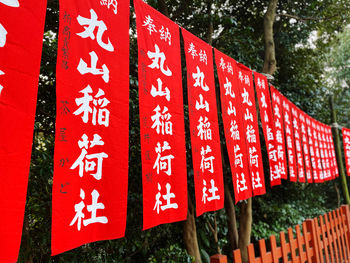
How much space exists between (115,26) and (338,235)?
4986 millimetres

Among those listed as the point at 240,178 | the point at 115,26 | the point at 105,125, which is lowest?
Result: the point at 240,178

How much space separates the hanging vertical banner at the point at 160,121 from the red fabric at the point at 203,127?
196 millimetres

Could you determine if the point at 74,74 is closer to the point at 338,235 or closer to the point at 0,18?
the point at 0,18

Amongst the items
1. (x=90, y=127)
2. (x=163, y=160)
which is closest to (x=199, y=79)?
(x=163, y=160)

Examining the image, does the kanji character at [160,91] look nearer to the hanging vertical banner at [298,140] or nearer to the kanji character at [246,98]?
the kanji character at [246,98]

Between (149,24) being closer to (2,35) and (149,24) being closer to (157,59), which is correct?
(157,59)

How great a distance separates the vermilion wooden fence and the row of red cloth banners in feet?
1.94

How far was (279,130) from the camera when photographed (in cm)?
426

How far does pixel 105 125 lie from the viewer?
1.71 meters

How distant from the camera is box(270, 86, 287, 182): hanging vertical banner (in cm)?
409

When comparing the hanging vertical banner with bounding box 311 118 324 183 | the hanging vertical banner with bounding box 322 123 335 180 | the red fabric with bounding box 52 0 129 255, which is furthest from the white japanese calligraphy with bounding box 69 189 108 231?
the hanging vertical banner with bounding box 322 123 335 180

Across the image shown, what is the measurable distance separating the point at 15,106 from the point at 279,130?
3.96 m

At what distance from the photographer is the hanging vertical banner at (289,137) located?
4.63m

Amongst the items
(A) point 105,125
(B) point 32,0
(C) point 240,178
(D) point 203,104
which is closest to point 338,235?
(C) point 240,178
